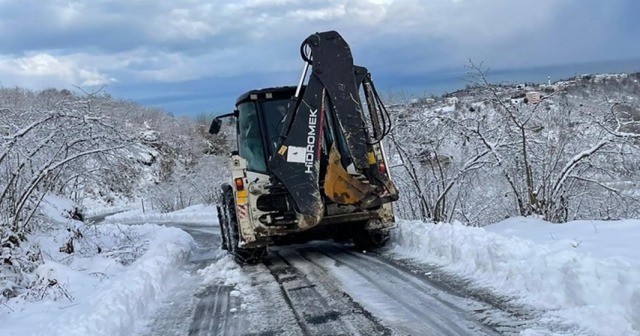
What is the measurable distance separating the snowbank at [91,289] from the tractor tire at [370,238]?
2.97 m

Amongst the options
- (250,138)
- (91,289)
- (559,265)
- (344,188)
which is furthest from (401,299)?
(91,289)

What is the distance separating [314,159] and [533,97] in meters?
7.03

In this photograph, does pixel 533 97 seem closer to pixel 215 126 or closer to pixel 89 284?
pixel 215 126

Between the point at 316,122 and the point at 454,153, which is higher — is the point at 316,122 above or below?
above

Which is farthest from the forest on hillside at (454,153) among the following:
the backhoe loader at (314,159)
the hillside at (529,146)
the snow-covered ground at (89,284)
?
the backhoe loader at (314,159)

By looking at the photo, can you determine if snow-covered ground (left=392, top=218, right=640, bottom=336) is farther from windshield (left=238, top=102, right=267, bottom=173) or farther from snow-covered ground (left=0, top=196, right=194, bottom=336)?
snow-covered ground (left=0, top=196, right=194, bottom=336)

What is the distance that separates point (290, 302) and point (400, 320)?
1535 mm

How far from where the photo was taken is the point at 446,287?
5801 millimetres

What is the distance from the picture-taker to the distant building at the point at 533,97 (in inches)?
481

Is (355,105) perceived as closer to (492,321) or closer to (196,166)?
(492,321)

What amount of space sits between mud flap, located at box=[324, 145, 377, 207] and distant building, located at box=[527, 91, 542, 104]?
635 centimetres

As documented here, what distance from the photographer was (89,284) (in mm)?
7828

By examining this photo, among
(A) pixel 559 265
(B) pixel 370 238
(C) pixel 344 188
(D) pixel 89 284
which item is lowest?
(D) pixel 89 284

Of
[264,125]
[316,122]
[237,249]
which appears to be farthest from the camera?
[237,249]
